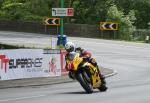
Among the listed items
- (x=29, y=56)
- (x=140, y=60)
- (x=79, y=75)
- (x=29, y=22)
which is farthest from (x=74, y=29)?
(x=79, y=75)

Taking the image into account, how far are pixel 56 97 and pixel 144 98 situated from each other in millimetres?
2453

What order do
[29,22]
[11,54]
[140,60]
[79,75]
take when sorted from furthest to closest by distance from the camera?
[29,22] < [140,60] < [11,54] < [79,75]

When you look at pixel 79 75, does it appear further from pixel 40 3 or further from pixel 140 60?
pixel 40 3

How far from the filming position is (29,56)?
2355 cm

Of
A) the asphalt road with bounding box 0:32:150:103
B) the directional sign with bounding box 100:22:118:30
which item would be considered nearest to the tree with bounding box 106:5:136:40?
the directional sign with bounding box 100:22:118:30

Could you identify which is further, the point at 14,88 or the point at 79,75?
the point at 14,88

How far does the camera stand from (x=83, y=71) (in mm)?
18000

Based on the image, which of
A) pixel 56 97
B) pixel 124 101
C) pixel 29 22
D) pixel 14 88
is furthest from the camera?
pixel 29 22

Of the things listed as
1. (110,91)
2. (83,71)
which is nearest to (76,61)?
(83,71)

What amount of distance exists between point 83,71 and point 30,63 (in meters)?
6.02

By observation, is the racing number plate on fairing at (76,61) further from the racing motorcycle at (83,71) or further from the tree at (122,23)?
the tree at (122,23)

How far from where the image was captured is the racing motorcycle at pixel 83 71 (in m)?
17.7

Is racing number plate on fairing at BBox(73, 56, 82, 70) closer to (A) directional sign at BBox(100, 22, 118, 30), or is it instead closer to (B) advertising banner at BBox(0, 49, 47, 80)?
(B) advertising banner at BBox(0, 49, 47, 80)

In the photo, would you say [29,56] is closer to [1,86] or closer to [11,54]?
[11,54]
